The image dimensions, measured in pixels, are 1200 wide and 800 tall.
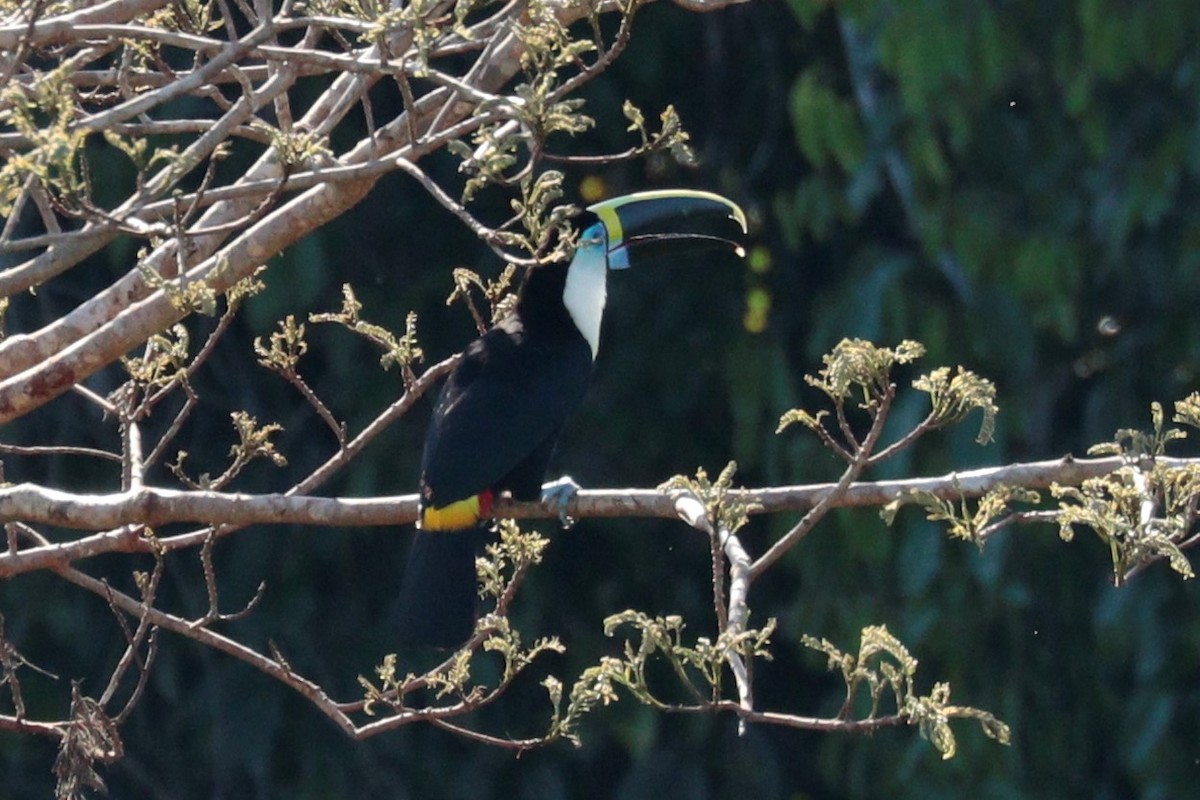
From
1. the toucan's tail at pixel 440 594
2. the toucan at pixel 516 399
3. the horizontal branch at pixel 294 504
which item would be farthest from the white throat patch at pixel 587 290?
the horizontal branch at pixel 294 504

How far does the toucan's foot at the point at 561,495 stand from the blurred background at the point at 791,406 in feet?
4.21

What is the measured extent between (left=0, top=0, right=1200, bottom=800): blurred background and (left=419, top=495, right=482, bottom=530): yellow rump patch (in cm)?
127

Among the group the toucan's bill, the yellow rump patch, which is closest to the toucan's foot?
the yellow rump patch

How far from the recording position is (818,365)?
5.00 metres

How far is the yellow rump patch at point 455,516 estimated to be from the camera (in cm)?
348

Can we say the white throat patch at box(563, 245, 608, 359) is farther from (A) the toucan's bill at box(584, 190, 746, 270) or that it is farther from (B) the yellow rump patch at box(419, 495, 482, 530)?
(B) the yellow rump patch at box(419, 495, 482, 530)

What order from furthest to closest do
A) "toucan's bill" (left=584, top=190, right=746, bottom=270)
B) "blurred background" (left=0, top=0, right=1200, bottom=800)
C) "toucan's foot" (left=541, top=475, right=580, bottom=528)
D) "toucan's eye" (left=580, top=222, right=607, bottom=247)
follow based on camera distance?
"blurred background" (left=0, top=0, right=1200, bottom=800) → "toucan's eye" (left=580, top=222, right=607, bottom=247) → "toucan's bill" (left=584, top=190, right=746, bottom=270) → "toucan's foot" (left=541, top=475, right=580, bottom=528)

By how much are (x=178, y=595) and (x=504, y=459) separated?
186 cm

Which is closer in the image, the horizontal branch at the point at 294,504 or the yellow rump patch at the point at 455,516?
the horizontal branch at the point at 294,504

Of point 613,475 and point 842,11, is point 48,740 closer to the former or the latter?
point 613,475

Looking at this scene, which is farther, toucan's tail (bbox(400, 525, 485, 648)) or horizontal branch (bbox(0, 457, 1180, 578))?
toucan's tail (bbox(400, 525, 485, 648))

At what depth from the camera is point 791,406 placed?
484 cm

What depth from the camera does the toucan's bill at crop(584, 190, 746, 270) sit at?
396 centimetres

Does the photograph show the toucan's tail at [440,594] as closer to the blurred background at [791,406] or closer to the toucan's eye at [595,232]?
the toucan's eye at [595,232]
